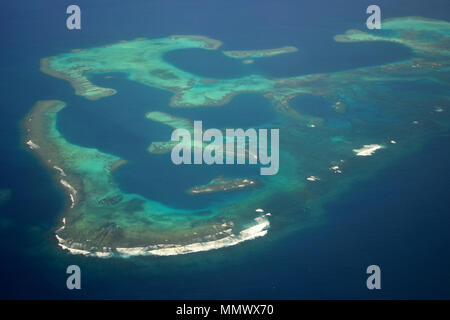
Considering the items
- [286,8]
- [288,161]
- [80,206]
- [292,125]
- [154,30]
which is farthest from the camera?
[286,8]

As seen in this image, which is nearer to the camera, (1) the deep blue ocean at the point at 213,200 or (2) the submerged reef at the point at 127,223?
(1) the deep blue ocean at the point at 213,200

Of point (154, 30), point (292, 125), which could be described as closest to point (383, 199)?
point (292, 125)

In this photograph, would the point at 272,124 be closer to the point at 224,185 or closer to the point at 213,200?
the point at 224,185

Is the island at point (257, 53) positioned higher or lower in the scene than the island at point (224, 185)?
higher

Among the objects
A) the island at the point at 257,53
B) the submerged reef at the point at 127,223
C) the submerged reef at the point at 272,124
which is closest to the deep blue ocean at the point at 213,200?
the submerged reef at the point at 127,223

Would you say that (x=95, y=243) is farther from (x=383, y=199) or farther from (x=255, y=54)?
(x=255, y=54)

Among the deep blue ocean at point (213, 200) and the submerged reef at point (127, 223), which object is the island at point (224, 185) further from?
the submerged reef at point (127, 223)
